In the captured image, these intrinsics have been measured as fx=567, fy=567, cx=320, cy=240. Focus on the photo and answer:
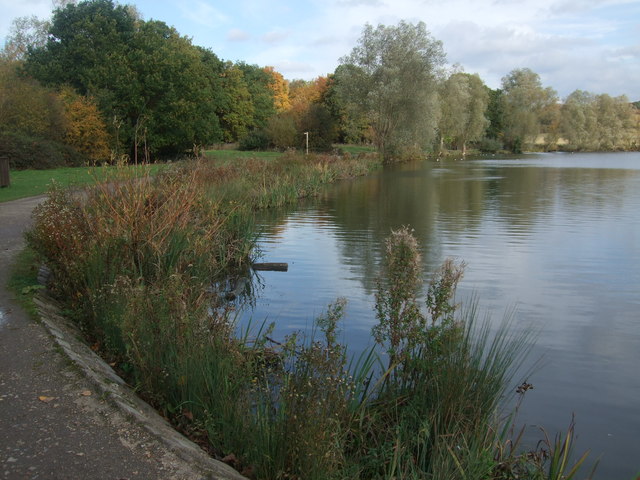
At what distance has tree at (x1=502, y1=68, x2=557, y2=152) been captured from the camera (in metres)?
87.1

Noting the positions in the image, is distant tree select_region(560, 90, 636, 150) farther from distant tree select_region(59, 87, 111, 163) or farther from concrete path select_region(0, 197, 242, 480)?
concrete path select_region(0, 197, 242, 480)

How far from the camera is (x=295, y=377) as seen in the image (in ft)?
14.7

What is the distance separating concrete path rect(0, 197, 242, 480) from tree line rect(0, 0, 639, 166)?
16.0 metres

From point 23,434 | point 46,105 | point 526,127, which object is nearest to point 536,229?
point 23,434

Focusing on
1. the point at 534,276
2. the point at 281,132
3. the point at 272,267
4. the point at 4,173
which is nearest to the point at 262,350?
the point at 272,267

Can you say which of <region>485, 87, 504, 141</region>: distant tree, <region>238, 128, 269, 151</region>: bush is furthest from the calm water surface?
<region>485, 87, 504, 141</region>: distant tree

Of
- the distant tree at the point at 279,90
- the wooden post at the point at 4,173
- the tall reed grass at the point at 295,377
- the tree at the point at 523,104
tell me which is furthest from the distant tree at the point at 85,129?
the tree at the point at 523,104

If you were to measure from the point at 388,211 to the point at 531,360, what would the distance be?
15.1m

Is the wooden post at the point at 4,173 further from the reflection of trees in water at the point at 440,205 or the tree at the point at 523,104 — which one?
the tree at the point at 523,104

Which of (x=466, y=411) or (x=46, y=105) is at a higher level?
(x=46, y=105)

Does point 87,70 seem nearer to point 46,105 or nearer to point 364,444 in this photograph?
point 46,105

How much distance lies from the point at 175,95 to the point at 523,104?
66.0 metres

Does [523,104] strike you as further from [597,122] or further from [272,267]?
[272,267]

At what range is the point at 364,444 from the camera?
4.57m
